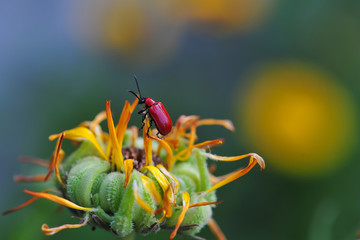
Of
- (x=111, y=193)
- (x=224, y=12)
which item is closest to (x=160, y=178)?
(x=111, y=193)

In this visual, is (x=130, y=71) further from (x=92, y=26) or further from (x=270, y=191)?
(x=270, y=191)

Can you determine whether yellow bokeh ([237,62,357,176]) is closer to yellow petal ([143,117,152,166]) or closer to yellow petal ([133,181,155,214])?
yellow petal ([143,117,152,166])

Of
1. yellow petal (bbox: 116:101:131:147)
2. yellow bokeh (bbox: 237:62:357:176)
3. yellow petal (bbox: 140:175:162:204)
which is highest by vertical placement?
yellow petal (bbox: 116:101:131:147)

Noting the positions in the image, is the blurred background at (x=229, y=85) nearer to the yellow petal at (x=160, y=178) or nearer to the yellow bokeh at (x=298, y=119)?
the yellow bokeh at (x=298, y=119)

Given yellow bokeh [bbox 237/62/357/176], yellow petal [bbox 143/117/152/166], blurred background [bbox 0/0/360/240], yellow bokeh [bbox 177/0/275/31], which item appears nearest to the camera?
yellow petal [bbox 143/117/152/166]

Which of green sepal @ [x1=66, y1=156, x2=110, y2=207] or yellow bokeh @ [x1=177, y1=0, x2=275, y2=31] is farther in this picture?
yellow bokeh @ [x1=177, y1=0, x2=275, y2=31]

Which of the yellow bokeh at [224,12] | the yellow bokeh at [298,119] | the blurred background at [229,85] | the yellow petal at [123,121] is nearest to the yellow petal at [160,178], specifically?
the yellow petal at [123,121]

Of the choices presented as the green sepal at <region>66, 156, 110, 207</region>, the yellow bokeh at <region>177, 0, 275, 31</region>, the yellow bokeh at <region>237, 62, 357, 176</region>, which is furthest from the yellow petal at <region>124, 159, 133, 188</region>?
the yellow bokeh at <region>177, 0, 275, 31</region>

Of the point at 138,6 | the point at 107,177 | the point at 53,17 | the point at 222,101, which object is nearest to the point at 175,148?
the point at 107,177
